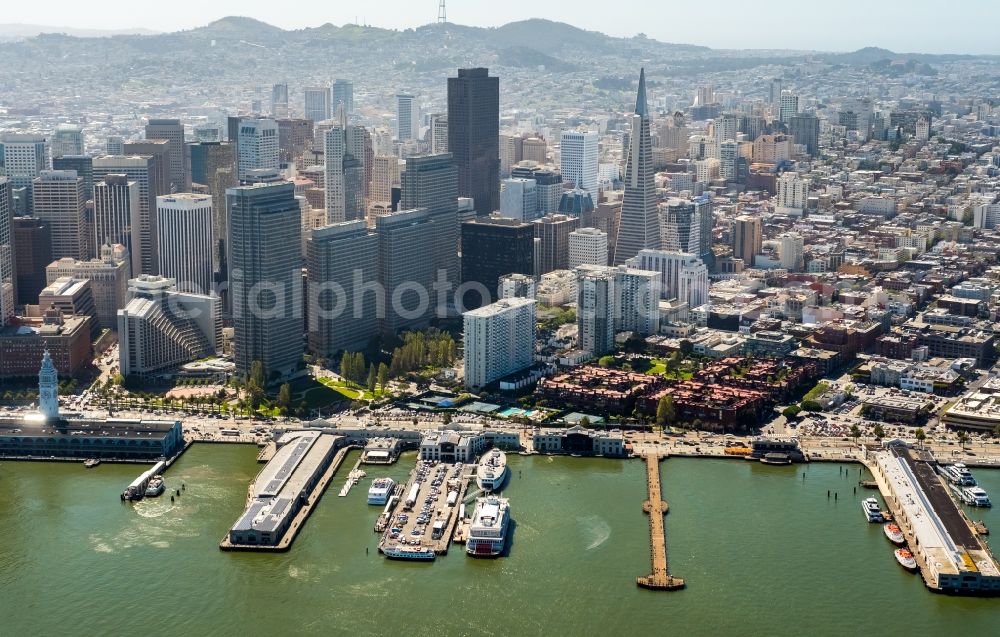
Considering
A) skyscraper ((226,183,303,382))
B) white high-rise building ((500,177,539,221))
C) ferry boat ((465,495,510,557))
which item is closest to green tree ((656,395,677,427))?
ferry boat ((465,495,510,557))

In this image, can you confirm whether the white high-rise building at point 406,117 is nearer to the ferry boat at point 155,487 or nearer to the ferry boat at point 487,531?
the ferry boat at point 155,487

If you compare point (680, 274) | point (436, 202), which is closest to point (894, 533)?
point (680, 274)

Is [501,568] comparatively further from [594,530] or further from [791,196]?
[791,196]

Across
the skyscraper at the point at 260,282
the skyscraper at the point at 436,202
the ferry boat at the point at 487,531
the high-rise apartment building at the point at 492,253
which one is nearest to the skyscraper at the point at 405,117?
the skyscraper at the point at 436,202

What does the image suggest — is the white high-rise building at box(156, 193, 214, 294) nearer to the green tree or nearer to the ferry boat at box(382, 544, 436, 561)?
the green tree

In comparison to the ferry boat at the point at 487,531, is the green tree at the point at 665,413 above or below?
above

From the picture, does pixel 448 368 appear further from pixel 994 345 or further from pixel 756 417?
pixel 994 345
